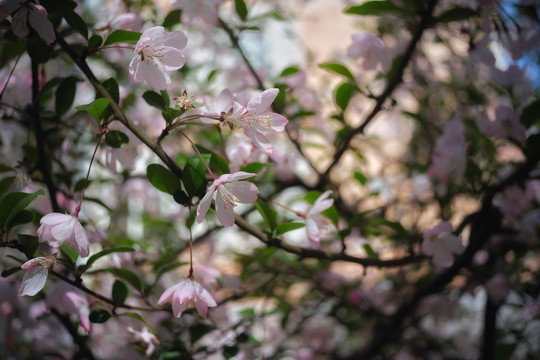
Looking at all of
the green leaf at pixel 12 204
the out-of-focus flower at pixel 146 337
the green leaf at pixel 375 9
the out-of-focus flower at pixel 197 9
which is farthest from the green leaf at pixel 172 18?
the out-of-focus flower at pixel 146 337

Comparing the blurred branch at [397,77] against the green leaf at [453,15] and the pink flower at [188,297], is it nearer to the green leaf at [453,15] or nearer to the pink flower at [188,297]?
the green leaf at [453,15]

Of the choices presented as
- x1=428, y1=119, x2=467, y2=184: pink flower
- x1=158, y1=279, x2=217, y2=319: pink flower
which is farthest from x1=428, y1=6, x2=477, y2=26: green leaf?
x1=158, y1=279, x2=217, y2=319: pink flower

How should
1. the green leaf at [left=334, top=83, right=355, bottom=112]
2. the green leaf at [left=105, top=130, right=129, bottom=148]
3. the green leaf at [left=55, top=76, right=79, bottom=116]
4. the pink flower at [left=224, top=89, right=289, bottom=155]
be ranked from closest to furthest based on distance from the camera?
the pink flower at [left=224, top=89, right=289, bottom=155] → the green leaf at [left=105, top=130, right=129, bottom=148] → the green leaf at [left=55, top=76, right=79, bottom=116] → the green leaf at [left=334, top=83, right=355, bottom=112]

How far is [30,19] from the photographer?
1.93 ft

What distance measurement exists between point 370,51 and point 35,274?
705 mm

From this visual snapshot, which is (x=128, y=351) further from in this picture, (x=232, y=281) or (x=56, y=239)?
(x=56, y=239)

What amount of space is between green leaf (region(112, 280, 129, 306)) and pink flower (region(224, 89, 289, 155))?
1.10 feet

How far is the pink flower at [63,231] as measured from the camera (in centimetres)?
55

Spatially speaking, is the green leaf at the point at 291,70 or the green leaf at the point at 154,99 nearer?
the green leaf at the point at 154,99

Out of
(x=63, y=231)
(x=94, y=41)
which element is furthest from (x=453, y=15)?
(x=63, y=231)

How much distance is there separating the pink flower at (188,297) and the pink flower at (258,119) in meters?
0.22

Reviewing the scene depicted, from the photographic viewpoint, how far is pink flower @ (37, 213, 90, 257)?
0.55 meters

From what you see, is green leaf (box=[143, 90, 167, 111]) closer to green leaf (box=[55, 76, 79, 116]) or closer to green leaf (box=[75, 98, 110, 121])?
green leaf (box=[75, 98, 110, 121])

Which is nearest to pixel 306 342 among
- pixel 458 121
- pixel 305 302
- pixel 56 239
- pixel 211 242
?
pixel 305 302
